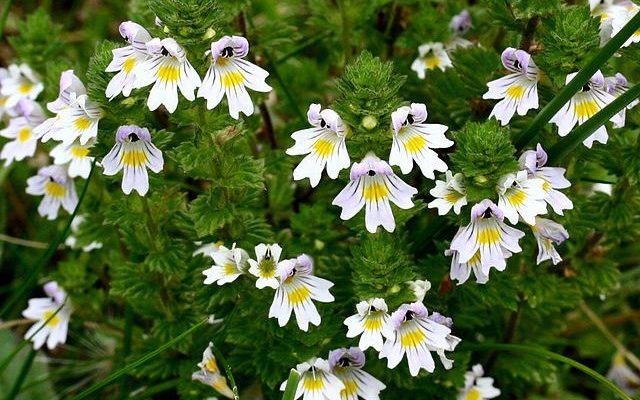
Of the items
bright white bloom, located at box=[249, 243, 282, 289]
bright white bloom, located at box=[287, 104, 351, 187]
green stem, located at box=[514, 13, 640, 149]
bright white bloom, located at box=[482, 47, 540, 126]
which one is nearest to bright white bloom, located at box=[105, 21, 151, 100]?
bright white bloom, located at box=[287, 104, 351, 187]

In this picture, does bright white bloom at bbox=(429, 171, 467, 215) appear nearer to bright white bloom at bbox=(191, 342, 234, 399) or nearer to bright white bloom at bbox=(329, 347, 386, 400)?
bright white bloom at bbox=(329, 347, 386, 400)

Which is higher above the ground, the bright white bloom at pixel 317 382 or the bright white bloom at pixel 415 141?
the bright white bloom at pixel 415 141

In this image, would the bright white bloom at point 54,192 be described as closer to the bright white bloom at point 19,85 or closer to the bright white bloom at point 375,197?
the bright white bloom at point 19,85

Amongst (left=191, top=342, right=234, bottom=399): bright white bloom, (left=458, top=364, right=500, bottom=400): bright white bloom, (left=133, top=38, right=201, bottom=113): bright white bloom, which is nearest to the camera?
(left=133, top=38, right=201, bottom=113): bright white bloom

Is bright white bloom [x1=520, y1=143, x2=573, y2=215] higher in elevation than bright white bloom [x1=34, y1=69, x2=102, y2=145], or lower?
lower

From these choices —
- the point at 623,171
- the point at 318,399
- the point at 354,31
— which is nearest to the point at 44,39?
the point at 354,31

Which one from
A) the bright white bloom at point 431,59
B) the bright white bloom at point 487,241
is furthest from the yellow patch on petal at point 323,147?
the bright white bloom at point 431,59
